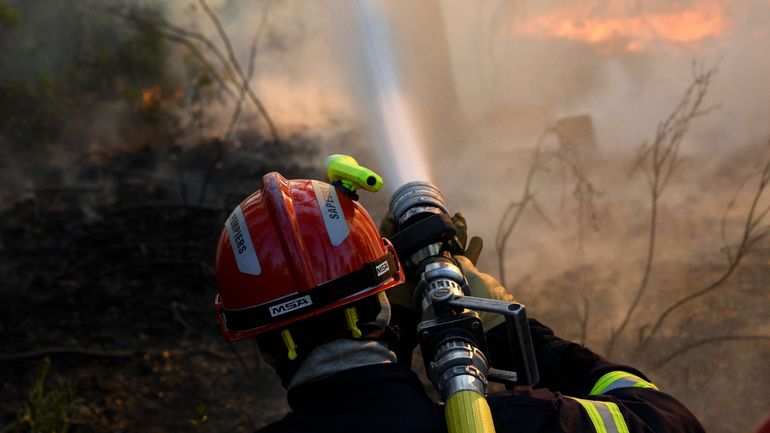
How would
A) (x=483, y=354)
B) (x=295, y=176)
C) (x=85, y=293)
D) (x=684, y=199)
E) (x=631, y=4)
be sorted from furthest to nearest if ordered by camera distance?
(x=295, y=176) < (x=85, y=293) < (x=631, y=4) < (x=684, y=199) < (x=483, y=354)

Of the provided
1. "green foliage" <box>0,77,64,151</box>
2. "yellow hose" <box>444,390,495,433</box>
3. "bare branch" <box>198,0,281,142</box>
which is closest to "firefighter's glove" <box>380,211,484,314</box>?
"yellow hose" <box>444,390,495,433</box>

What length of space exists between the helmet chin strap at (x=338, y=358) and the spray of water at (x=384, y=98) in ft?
9.56

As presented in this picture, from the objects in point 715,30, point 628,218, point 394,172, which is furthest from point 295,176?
point 715,30


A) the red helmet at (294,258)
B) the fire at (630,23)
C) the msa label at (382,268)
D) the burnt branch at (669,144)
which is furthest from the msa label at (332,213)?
the fire at (630,23)

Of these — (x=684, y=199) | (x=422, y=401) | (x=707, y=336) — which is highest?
(x=684, y=199)

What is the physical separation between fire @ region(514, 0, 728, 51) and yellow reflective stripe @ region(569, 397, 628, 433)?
10.7 feet

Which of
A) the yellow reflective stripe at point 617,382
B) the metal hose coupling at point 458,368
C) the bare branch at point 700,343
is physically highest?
the metal hose coupling at point 458,368

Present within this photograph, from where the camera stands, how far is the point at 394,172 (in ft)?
17.0

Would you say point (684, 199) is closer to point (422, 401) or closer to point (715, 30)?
point (715, 30)

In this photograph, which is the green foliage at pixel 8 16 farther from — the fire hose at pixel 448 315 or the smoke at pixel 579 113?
the fire hose at pixel 448 315

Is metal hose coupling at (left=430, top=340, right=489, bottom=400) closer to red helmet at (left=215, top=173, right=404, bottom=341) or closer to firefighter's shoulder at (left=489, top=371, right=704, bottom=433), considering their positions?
firefighter's shoulder at (left=489, top=371, right=704, bottom=433)

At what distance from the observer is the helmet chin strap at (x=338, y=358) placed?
1.89 meters

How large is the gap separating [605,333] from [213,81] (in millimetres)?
3924

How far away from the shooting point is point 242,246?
2000mm
